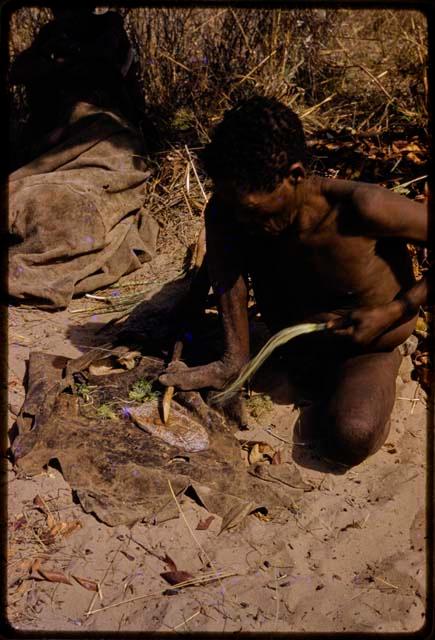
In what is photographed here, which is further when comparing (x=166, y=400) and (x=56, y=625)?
(x=166, y=400)

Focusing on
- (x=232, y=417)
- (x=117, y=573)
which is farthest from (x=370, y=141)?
(x=117, y=573)

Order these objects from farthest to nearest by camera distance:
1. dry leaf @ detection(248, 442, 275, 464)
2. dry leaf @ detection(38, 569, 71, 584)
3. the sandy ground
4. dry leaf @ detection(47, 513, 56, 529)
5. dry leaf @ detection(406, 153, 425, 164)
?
1. dry leaf @ detection(406, 153, 425, 164)
2. dry leaf @ detection(248, 442, 275, 464)
3. dry leaf @ detection(47, 513, 56, 529)
4. dry leaf @ detection(38, 569, 71, 584)
5. the sandy ground

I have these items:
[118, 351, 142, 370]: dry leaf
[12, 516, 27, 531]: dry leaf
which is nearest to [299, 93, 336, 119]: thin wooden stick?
[118, 351, 142, 370]: dry leaf

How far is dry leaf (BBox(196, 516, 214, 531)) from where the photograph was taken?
2.78 meters

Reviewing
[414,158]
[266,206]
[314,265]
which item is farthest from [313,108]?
[266,206]

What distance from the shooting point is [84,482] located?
2908 mm

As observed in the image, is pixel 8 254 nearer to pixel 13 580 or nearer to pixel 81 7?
pixel 81 7

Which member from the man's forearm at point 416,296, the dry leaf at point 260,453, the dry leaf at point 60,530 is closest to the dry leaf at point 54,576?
the dry leaf at point 60,530

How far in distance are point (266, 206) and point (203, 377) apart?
90 centimetres

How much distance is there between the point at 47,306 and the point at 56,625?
7.26ft

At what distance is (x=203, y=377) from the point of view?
3242mm

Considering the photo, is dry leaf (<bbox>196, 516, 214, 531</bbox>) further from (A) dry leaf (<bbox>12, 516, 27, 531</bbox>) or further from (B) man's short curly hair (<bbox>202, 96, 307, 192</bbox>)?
(B) man's short curly hair (<bbox>202, 96, 307, 192</bbox>)

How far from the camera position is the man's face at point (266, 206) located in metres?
2.63

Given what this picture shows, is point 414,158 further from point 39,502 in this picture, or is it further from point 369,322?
point 39,502
